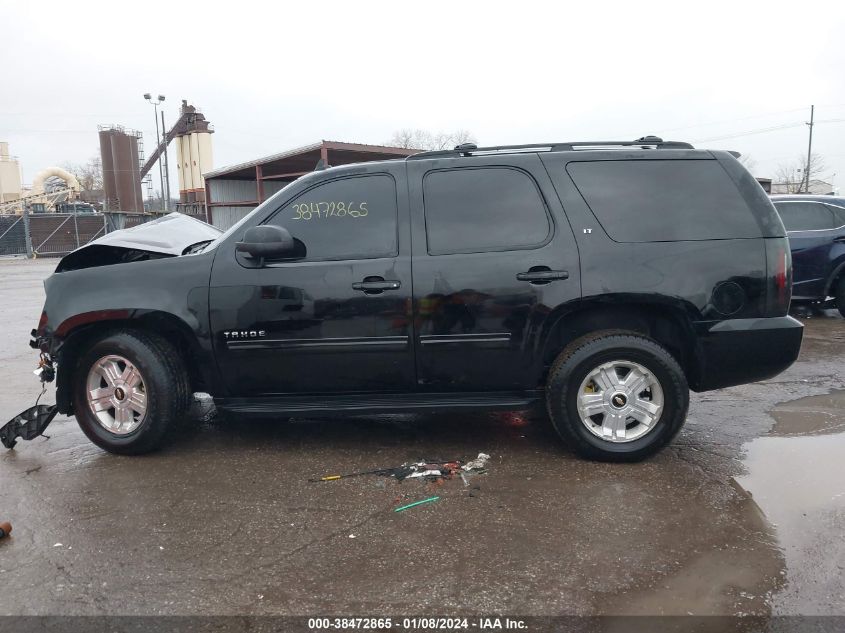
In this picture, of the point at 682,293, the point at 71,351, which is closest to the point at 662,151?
the point at 682,293

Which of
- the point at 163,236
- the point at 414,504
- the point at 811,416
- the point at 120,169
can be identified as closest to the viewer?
the point at 414,504

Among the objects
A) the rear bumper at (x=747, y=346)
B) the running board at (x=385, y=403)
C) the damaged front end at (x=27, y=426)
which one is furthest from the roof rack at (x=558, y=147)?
the damaged front end at (x=27, y=426)

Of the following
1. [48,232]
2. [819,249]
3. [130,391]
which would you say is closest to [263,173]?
[48,232]

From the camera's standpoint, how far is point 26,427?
14.2ft

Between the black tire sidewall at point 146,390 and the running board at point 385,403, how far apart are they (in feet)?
1.42

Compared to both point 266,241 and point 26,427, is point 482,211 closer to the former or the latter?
point 266,241

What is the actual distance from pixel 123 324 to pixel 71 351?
0.42 metres

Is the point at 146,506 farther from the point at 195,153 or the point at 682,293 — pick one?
the point at 195,153

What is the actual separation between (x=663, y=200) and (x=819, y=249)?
245 inches

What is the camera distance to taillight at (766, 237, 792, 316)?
3.72 meters

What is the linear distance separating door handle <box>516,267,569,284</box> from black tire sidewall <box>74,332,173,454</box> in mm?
2373

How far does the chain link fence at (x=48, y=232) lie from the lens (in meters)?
28.1

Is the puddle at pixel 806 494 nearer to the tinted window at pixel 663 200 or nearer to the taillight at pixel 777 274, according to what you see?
the taillight at pixel 777 274

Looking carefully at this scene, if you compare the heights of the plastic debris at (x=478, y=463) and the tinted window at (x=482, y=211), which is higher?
the tinted window at (x=482, y=211)
